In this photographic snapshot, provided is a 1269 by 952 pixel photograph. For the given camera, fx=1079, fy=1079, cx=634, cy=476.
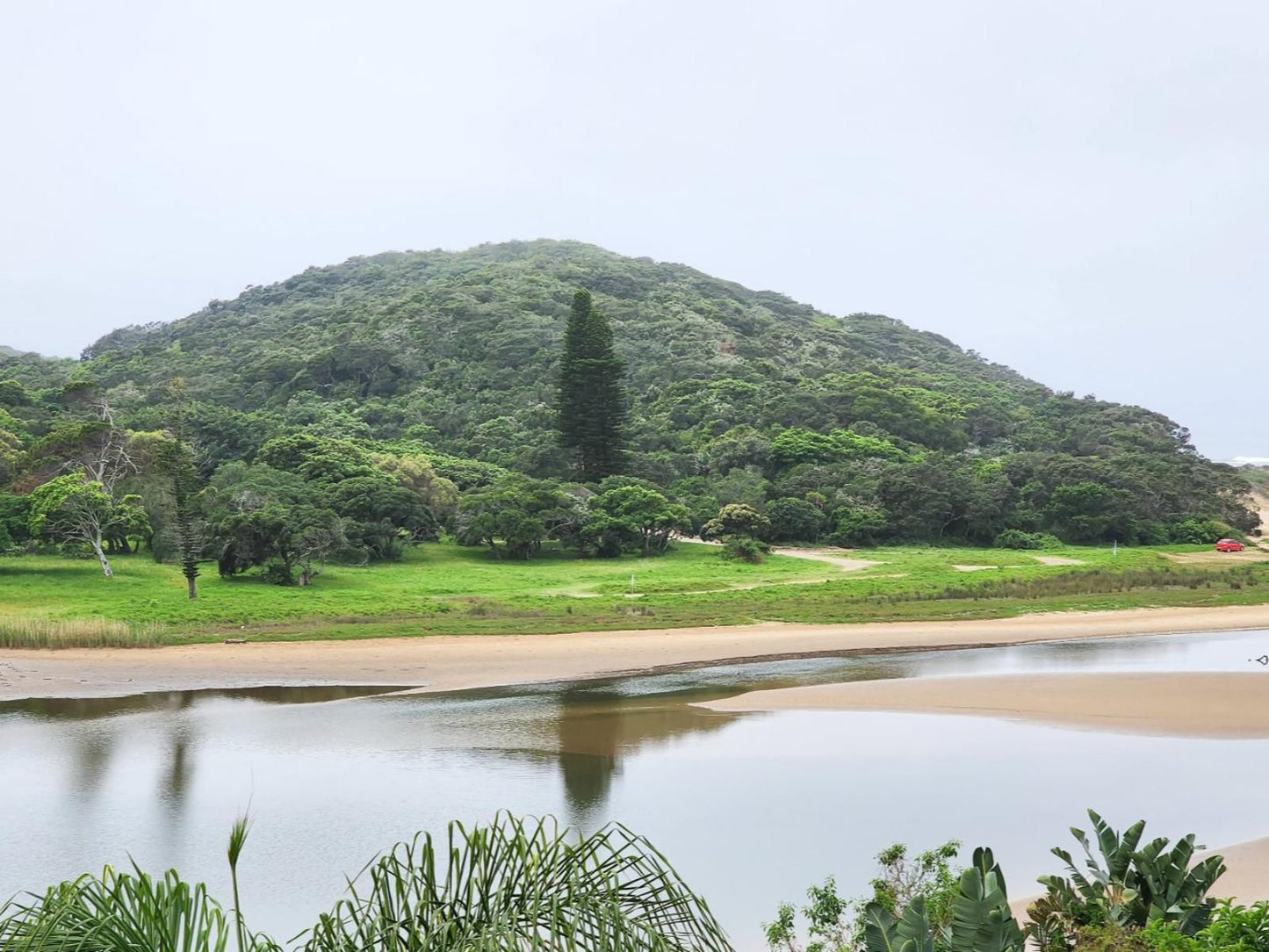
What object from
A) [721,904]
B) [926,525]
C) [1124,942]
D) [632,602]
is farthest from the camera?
[926,525]

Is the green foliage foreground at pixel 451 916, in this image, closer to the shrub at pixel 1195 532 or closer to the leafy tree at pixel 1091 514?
the leafy tree at pixel 1091 514

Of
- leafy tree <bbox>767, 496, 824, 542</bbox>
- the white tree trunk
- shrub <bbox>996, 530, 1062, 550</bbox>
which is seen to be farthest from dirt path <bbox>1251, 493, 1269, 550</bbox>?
the white tree trunk

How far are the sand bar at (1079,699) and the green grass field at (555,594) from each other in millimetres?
7572

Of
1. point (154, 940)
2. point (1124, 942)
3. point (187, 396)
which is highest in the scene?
point (187, 396)

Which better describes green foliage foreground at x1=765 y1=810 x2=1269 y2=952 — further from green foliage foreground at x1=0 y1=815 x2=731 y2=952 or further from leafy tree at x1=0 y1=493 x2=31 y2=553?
leafy tree at x1=0 y1=493 x2=31 y2=553

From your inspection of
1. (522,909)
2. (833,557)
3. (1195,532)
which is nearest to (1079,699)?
(522,909)

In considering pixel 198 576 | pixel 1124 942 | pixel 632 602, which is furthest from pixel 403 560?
pixel 1124 942

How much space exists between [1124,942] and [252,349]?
9465 cm

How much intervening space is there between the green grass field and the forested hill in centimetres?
948

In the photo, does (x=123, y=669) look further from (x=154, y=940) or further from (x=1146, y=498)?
(x=1146, y=498)

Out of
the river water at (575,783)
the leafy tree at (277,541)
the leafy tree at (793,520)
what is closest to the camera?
the river water at (575,783)

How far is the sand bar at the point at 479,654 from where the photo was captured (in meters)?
21.1

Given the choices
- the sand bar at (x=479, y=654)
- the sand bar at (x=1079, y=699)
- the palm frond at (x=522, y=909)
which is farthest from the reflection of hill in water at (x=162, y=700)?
the palm frond at (x=522, y=909)

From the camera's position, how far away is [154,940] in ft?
12.1
